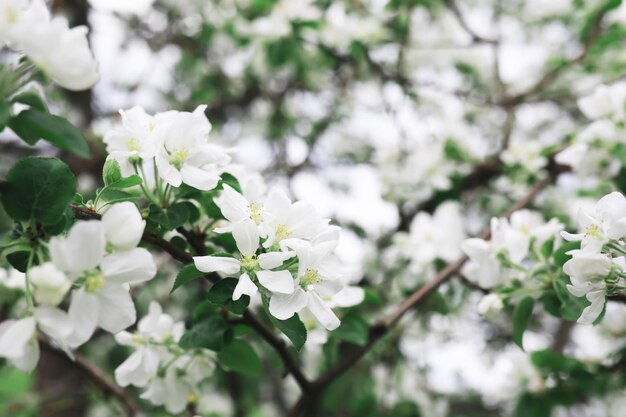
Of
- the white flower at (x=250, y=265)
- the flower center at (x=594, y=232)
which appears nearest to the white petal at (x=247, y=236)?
the white flower at (x=250, y=265)

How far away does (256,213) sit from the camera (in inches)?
39.2

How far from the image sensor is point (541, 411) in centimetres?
183

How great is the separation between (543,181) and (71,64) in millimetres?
1631

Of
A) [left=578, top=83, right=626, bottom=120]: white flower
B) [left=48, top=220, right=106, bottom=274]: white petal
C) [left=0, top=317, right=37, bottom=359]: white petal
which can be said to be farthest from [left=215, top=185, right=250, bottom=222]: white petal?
[left=578, top=83, right=626, bottom=120]: white flower

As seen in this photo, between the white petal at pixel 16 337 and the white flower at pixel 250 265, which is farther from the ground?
the white petal at pixel 16 337

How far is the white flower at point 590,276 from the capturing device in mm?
959

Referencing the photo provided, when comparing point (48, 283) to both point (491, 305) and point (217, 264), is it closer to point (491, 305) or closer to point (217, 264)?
point (217, 264)

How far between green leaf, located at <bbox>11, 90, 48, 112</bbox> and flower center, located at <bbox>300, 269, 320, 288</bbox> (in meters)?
0.45

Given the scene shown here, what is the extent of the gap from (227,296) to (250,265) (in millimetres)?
63

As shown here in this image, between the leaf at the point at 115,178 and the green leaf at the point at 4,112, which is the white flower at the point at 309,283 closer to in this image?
the leaf at the point at 115,178

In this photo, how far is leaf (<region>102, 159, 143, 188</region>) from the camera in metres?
0.95

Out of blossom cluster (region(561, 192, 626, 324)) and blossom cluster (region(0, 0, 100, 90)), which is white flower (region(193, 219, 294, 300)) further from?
blossom cluster (region(561, 192, 626, 324))

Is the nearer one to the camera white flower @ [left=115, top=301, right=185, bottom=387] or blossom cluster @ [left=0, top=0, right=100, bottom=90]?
blossom cluster @ [left=0, top=0, right=100, bottom=90]

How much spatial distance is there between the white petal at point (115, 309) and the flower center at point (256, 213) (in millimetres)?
240
